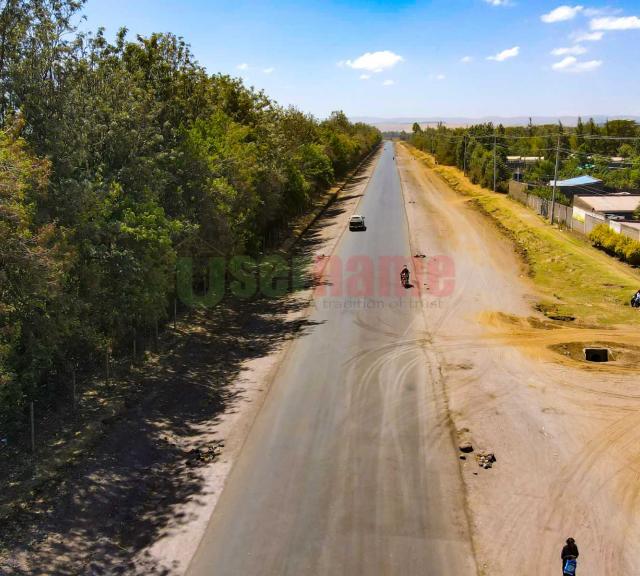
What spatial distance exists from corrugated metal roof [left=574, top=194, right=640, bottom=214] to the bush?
30.0 feet

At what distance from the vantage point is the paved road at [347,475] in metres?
11.0

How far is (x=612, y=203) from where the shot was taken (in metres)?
50.6

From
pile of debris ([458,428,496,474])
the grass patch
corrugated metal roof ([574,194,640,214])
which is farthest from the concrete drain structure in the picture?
corrugated metal roof ([574,194,640,214])

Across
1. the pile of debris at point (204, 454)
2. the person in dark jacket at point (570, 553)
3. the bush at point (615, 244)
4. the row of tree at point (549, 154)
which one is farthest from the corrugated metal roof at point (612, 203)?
the person in dark jacket at point (570, 553)

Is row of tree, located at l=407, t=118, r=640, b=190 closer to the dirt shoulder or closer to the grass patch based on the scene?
the grass patch

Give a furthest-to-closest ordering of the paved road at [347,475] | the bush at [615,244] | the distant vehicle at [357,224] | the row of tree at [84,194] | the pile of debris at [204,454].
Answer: the distant vehicle at [357,224], the bush at [615,244], the pile of debris at [204,454], the row of tree at [84,194], the paved road at [347,475]

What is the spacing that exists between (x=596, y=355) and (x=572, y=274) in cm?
1337

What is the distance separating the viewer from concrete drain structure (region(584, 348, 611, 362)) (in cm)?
2166

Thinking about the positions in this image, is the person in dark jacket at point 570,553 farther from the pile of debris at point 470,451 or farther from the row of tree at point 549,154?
the row of tree at point 549,154

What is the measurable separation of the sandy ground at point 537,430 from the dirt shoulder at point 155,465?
6.38 m

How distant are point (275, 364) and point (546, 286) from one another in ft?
61.0

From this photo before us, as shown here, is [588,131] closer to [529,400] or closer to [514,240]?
[514,240]

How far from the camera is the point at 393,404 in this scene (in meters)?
17.8

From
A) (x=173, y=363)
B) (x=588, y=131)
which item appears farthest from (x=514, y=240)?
(x=588, y=131)
